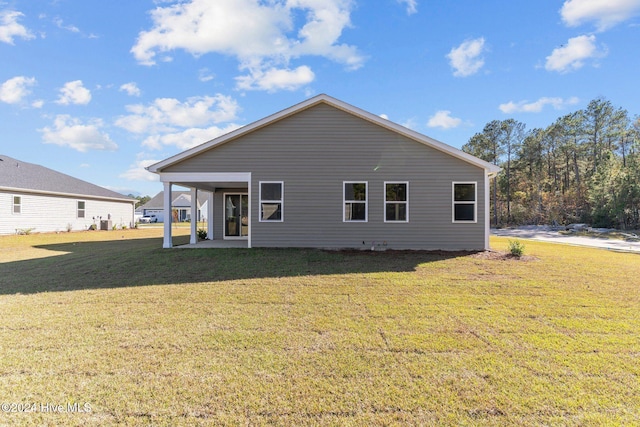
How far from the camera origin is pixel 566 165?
38.3 meters

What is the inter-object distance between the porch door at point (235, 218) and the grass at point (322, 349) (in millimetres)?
7322

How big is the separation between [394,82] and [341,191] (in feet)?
29.6

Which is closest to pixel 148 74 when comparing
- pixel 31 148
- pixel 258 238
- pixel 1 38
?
pixel 1 38

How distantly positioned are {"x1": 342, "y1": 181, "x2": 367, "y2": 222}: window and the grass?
4.18m

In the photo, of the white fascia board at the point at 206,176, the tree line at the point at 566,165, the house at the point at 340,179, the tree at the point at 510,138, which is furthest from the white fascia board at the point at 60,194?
the tree at the point at 510,138

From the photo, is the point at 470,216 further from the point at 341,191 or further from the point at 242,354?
the point at 242,354

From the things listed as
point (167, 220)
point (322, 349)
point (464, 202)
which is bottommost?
point (322, 349)

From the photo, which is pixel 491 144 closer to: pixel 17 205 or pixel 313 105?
pixel 313 105

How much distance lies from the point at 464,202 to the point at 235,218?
988 centimetres

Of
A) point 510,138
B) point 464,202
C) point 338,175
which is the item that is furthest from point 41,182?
point 510,138

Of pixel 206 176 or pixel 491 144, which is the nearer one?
pixel 206 176

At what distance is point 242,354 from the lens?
331 centimetres

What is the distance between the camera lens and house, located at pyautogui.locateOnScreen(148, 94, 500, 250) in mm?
10812

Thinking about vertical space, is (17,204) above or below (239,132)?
below
